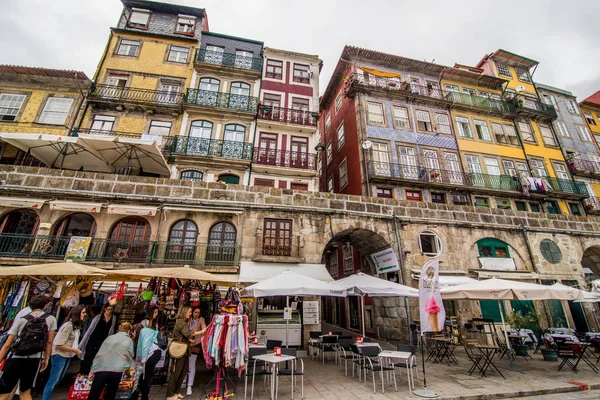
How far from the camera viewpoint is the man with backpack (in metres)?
4.05

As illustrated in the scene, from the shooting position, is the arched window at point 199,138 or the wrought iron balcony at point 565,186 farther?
the wrought iron balcony at point 565,186

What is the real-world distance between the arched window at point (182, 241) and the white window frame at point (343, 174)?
11.8 m

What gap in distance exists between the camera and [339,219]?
1272 centimetres

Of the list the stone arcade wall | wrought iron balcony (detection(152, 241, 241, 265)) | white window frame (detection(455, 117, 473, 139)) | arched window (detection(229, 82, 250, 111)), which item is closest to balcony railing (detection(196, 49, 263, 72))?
arched window (detection(229, 82, 250, 111))

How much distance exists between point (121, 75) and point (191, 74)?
4.23 m

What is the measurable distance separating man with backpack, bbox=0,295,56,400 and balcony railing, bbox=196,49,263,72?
1801 cm

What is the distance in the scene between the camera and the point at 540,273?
14.0m

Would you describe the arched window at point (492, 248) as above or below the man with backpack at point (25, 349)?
above

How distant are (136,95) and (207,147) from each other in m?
5.65

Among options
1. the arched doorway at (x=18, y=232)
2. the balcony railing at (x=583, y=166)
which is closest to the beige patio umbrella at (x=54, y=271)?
the arched doorway at (x=18, y=232)

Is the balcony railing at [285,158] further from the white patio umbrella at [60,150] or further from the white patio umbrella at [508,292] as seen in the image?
the white patio umbrella at [508,292]

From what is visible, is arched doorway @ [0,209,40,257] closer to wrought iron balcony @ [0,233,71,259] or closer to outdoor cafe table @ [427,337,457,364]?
wrought iron balcony @ [0,233,71,259]

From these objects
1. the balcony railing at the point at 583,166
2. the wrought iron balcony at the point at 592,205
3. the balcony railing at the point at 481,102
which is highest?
the balcony railing at the point at 481,102

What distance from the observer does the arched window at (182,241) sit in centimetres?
1095
